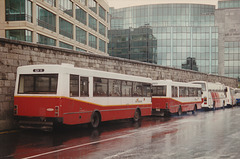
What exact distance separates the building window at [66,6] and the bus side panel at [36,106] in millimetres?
33812

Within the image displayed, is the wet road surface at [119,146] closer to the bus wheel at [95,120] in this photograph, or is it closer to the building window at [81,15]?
the bus wheel at [95,120]

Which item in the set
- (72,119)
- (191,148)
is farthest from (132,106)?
(191,148)

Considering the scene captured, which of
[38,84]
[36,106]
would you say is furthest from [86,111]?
[38,84]

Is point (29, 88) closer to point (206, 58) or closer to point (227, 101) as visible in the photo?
point (227, 101)

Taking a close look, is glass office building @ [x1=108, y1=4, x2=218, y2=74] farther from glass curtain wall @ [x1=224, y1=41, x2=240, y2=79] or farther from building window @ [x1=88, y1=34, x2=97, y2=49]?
building window @ [x1=88, y1=34, x2=97, y2=49]

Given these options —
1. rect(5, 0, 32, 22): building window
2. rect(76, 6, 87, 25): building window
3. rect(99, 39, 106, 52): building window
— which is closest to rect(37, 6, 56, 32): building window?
rect(5, 0, 32, 22): building window

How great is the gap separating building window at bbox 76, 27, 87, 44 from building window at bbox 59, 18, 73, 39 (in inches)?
89.7

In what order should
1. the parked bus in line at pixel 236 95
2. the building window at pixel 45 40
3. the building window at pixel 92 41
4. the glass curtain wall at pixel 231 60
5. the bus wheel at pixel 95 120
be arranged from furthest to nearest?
the glass curtain wall at pixel 231 60 < the building window at pixel 92 41 < the parked bus in line at pixel 236 95 < the building window at pixel 45 40 < the bus wheel at pixel 95 120

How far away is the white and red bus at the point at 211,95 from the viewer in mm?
30078

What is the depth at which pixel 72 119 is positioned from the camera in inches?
473

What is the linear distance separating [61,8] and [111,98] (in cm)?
3189

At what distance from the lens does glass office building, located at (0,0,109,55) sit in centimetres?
3472

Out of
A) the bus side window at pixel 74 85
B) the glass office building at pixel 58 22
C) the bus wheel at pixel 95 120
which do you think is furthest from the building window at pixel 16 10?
the bus side window at pixel 74 85

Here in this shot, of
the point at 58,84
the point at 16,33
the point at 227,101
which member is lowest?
the point at 227,101
